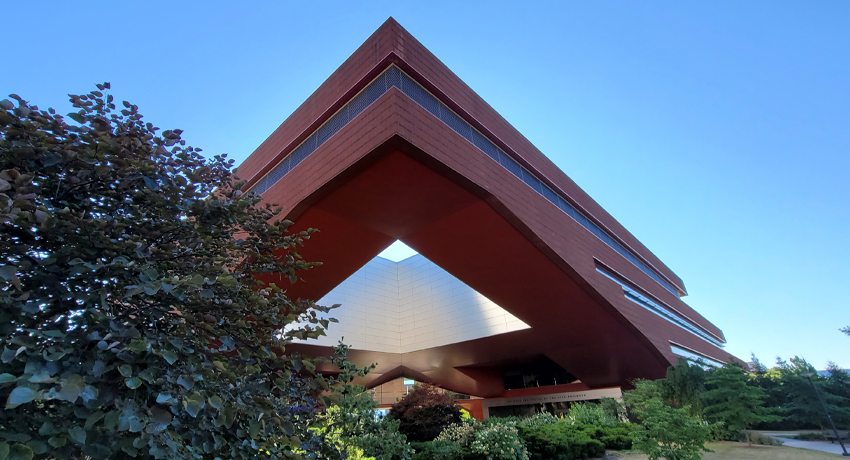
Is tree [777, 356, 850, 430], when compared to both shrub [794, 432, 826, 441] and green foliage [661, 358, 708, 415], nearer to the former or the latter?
shrub [794, 432, 826, 441]

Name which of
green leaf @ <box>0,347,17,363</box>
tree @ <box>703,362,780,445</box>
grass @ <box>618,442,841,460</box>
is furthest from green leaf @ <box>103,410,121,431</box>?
tree @ <box>703,362,780,445</box>

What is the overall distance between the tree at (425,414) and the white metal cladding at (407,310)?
762 cm

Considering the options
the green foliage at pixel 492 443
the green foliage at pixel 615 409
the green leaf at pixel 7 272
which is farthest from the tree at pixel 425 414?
the green leaf at pixel 7 272

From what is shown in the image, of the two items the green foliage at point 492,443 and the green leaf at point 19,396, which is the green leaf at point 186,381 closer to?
the green leaf at point 19,396

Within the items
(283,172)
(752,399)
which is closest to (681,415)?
(752,399)

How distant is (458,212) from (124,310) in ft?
29.3

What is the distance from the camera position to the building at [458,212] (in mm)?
9617

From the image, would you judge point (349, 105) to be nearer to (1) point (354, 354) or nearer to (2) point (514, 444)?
(2) point (514, 444)

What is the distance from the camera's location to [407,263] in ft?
101

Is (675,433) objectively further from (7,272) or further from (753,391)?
(7,272)

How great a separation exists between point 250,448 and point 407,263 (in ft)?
93.5

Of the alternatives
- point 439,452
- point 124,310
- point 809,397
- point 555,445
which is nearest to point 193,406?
point 124,310

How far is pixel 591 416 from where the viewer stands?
1991 cm

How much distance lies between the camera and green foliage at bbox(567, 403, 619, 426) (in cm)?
1889
